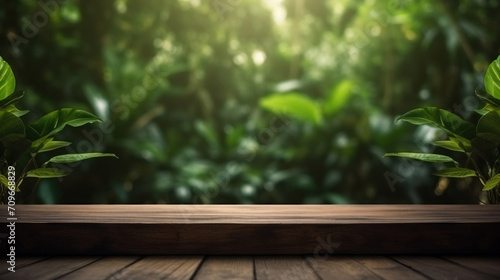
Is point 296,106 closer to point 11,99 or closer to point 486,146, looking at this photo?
point 486,146

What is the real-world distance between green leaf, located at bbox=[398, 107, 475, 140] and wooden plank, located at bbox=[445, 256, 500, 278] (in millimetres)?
379

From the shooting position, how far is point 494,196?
5.44 feet

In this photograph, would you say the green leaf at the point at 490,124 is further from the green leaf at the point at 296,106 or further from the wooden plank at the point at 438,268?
the green leaf at the point at 296,106

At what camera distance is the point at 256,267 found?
120cm

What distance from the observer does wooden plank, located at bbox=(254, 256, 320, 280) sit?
3.67 ft

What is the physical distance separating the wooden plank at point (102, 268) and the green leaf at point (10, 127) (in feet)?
1.39

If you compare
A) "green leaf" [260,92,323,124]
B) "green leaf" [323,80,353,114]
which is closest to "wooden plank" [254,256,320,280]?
"green leaf" [260,92,323,124]

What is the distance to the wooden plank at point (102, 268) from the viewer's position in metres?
1.11

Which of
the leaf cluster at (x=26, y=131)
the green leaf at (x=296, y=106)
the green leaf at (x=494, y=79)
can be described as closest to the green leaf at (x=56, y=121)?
the leaf cluster at (x=26, y=131)

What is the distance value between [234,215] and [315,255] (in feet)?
0.82

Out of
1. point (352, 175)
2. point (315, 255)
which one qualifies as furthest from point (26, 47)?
point (315, 255)

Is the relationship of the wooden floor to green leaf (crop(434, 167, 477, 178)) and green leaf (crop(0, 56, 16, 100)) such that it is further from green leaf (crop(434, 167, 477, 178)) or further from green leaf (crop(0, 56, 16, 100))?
green leaf (crop(0, 56, 16, 100))

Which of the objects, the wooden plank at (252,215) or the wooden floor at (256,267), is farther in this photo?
the wooden plank at (252,215)

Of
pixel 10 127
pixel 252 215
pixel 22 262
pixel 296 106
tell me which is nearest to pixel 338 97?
pixel 296 106
